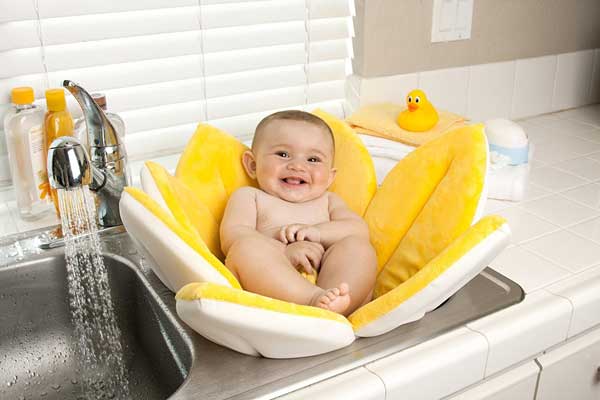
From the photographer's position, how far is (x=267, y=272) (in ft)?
2.98

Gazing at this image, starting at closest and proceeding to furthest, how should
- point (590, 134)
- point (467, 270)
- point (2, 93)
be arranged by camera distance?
point (467, 270)
point (2, 93)
point (590, 134)

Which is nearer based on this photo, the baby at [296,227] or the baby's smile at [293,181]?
the baby at [296,227]

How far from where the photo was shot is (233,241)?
0.99 meters

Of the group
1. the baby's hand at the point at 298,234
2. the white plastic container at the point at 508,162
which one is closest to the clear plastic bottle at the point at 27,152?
the baby's hand at the point at 298,234

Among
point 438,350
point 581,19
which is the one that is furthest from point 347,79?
point 438,350

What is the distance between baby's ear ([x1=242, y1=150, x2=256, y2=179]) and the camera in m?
1.13

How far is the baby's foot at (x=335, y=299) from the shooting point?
0.85m

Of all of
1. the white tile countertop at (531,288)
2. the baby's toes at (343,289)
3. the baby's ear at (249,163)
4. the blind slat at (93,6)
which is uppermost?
the blind slat at (93,6)

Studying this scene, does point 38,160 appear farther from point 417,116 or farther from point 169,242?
point 417,116

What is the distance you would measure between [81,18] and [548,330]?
995mm

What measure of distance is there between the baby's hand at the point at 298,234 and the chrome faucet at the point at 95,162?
31 cm

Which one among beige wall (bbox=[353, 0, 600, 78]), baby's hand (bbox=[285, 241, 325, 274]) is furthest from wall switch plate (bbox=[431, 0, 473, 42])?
baby's hand (bbox=[285, 241, 325, 274])

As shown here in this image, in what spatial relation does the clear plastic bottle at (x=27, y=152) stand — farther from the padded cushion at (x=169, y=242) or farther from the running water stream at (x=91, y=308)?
the padded cushion at (x=169, y=242)

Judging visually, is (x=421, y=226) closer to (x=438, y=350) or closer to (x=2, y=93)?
(x=438, y=350)
